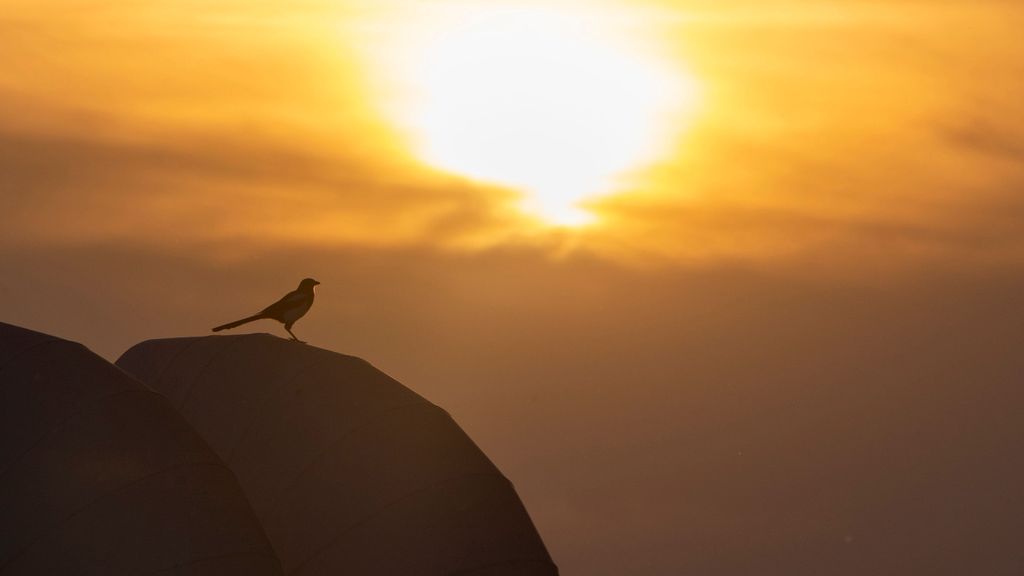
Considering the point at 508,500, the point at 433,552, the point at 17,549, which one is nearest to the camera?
the point at 17,549

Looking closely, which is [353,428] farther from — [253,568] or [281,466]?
[253,568]

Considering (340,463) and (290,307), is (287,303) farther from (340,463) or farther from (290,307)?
(340,463)

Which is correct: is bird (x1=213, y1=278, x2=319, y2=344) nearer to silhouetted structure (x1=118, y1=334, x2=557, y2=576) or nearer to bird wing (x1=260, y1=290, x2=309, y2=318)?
bird wing (x1=260, y1=290, x2=309, y2=318)

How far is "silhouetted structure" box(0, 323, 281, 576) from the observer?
1602 inches

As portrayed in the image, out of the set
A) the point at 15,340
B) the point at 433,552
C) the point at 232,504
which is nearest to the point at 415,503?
the point at 433,552

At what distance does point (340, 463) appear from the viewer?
55.5 m

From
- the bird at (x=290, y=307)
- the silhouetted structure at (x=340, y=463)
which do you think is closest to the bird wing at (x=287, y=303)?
the bird at (x=290, y=307)

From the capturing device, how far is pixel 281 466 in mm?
54594

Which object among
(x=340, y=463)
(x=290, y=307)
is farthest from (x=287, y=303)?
(x=340, y=463)

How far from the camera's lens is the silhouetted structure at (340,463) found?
53969mm

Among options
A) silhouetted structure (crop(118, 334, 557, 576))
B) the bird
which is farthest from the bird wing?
silhouetted structure (crop(118, 334, 557, 576))

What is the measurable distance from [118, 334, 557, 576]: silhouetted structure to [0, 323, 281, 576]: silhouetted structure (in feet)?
30.5

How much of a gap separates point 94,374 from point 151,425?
1920 mm

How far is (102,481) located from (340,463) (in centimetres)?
1406
